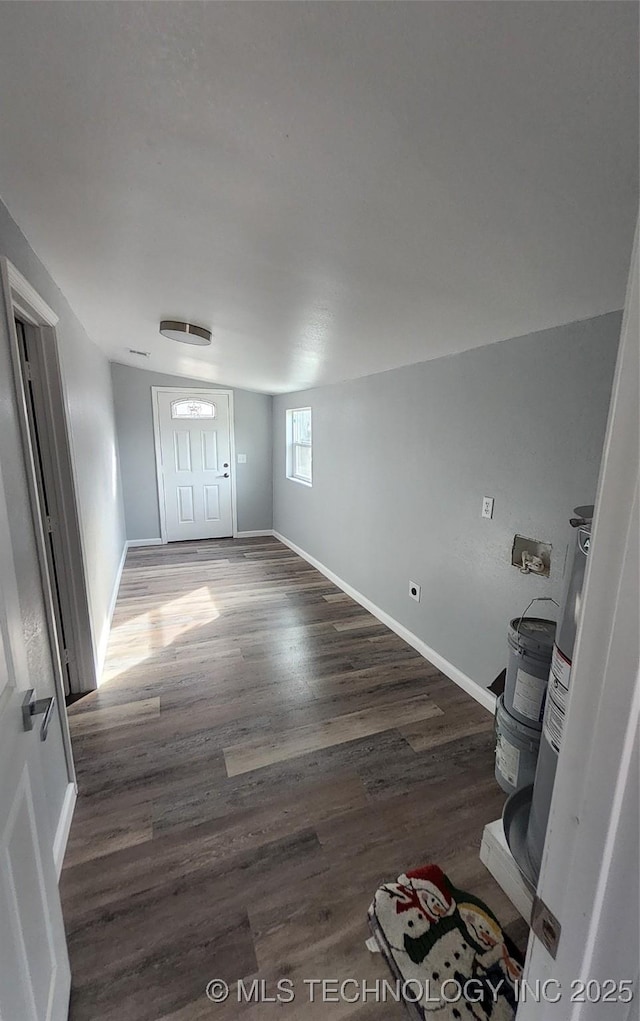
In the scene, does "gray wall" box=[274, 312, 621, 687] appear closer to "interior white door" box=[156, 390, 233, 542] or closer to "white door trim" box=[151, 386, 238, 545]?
"white door trim" box=[151, 386, 238, 545]

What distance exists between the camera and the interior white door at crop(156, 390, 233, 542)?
18.0 feet

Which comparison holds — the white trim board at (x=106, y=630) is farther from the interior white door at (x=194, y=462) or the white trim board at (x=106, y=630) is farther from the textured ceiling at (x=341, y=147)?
the textured ceiling at (x=341, y=147)

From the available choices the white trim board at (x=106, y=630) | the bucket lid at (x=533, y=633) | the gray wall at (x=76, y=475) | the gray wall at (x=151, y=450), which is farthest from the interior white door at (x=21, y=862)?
the gray wall at (x=151, y=450)

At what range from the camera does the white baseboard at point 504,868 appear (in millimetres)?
1375

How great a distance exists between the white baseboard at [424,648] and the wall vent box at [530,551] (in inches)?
31.8

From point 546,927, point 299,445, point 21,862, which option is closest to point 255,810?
point 21,862

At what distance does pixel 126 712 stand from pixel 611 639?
256 centimetres

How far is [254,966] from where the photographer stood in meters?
1.23

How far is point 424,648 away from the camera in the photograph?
2916mm

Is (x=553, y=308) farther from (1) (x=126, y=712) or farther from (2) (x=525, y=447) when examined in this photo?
(1) (x=126, y=712)

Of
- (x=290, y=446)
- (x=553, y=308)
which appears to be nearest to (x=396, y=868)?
(x=553, y=308)

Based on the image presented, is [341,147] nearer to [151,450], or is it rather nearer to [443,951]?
[443,951]

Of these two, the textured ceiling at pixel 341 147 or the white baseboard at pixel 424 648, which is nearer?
the textured ceiling at pixel 341 147

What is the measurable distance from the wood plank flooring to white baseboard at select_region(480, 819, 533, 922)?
0.03 metres
